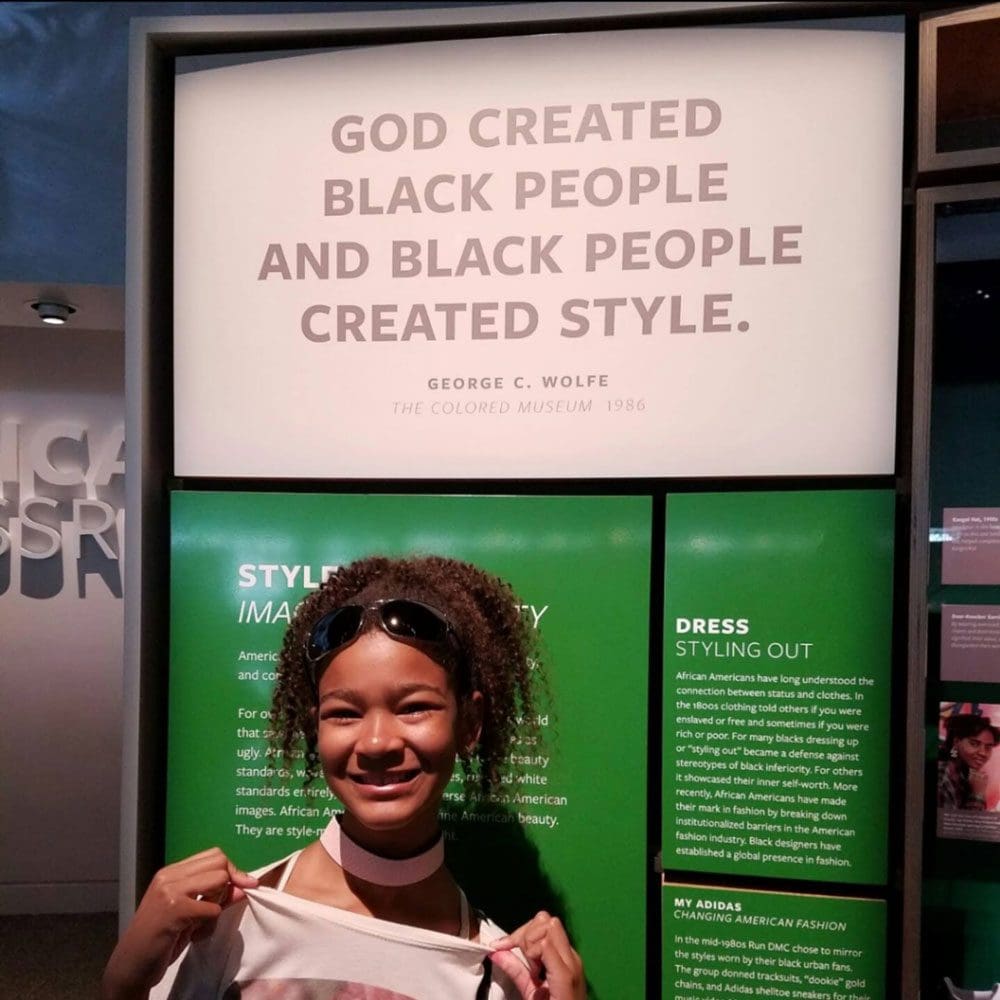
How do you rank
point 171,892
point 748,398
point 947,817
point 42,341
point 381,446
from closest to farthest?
point 171,892, point 748,398, point 381,446, point 947,817, point 42,341

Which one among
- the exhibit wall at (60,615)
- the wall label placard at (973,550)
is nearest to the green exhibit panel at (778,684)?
the wall label placard at (973,550)

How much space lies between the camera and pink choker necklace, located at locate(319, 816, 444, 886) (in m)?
1.58

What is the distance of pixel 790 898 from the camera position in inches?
65.2

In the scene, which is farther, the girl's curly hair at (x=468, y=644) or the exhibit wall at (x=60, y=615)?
the exhibit wall at (x=60, y=615)

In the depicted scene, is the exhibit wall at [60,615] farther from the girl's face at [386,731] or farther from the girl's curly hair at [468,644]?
the girl's face at [386,731]

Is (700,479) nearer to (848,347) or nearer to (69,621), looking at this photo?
(848,347)

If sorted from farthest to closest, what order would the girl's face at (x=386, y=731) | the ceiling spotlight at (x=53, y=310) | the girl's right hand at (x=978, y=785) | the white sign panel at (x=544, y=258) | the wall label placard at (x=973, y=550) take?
the ceiling spotlight at (x=53, y=310), the girl's right hand at (x=978, y=785), the wall label placard at (x=973, y=550), the white sign panel at (x=544, y=258), the girl's face at (x=386, y=731)

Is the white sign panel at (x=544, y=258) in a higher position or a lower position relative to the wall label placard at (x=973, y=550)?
higher

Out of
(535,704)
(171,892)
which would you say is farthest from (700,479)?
(171,892)

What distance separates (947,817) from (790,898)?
1.89 ft

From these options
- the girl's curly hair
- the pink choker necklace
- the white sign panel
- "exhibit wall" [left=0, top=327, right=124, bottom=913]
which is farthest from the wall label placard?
"exhibit wall" [left=0, top=327, right=124, bottom=913]

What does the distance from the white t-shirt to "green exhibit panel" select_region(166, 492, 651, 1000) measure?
0.62 ft

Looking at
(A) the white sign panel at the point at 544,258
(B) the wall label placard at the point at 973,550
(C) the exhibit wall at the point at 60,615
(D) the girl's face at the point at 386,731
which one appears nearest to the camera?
(D) the girl's face at the point at 386,731

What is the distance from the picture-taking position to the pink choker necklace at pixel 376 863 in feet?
5.19
